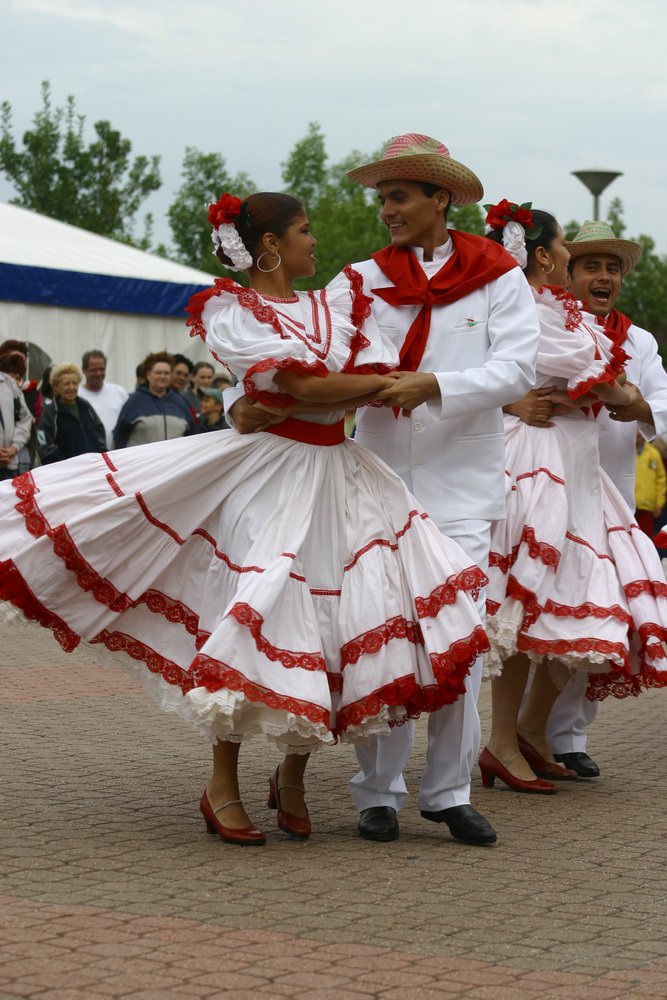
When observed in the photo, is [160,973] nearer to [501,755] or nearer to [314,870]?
[314,870]

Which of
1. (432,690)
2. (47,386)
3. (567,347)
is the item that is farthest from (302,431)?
(47,386)

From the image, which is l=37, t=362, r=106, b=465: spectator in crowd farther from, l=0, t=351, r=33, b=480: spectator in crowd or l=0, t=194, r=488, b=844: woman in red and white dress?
l=0, t=194, r=488, b=844: woman in red and white dress

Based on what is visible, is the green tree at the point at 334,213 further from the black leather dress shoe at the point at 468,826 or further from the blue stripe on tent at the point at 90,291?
the black leather dress shoe at the point at 468,826

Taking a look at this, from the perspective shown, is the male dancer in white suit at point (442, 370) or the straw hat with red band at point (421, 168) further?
the straw hat with red band at point (421, 168)

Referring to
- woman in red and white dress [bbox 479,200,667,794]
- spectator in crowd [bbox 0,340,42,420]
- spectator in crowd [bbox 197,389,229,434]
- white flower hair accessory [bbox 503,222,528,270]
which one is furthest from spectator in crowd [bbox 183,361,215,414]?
white flower hair accessory [bbox 503,222,528,270]

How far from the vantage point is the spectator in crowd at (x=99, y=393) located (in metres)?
15.4

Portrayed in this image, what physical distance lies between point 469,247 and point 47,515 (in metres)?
1.74

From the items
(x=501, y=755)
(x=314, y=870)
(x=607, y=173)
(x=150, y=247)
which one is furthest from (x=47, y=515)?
(x=150, y=247)

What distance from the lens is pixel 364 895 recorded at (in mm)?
4668

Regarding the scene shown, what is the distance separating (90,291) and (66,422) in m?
5.40

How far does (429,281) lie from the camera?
580 centimetres

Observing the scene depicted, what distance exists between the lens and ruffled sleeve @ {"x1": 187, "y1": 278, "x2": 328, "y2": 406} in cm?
520

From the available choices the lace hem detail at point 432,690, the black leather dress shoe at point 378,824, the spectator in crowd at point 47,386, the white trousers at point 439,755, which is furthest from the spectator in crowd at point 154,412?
the lace hem detail at point 432,690

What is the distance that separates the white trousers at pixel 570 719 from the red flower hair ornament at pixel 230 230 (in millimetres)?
2562
